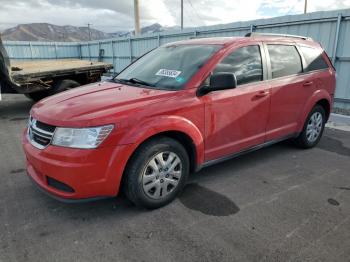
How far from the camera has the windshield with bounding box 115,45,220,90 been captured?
3.32 m

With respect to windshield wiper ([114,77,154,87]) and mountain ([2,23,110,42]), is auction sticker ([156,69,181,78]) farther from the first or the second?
mountain ([2,23,110,42])

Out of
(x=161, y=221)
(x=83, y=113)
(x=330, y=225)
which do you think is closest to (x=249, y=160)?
(x=330, y=225)

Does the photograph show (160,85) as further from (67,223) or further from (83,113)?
(67,223)

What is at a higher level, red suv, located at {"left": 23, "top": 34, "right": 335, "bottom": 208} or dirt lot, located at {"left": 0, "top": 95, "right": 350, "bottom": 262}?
red suv, located at {"left": 23, "top": 34, "right": 335, "bottom": 208}

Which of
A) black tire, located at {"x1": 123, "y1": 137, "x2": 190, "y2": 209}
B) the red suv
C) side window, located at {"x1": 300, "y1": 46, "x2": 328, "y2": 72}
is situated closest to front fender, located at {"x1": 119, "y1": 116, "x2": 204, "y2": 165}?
the red suv

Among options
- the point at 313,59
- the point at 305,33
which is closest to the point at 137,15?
the point at 305,33

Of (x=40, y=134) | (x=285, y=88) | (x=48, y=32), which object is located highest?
(x=48, y=32)

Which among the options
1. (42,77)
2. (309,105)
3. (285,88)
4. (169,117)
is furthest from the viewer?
(42,77)

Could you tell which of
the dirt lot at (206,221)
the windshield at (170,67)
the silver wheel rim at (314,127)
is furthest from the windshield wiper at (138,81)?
the silver wheel rim at (314,127)

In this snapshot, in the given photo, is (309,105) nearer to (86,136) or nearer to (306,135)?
(306,135)

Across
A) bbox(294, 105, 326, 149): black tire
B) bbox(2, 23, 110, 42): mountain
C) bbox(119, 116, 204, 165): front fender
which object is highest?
bbox(2, 23, 110, 42): mountain

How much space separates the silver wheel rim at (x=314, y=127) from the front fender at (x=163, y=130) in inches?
92.8

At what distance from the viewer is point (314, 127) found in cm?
484

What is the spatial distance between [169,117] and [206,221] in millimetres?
1082
